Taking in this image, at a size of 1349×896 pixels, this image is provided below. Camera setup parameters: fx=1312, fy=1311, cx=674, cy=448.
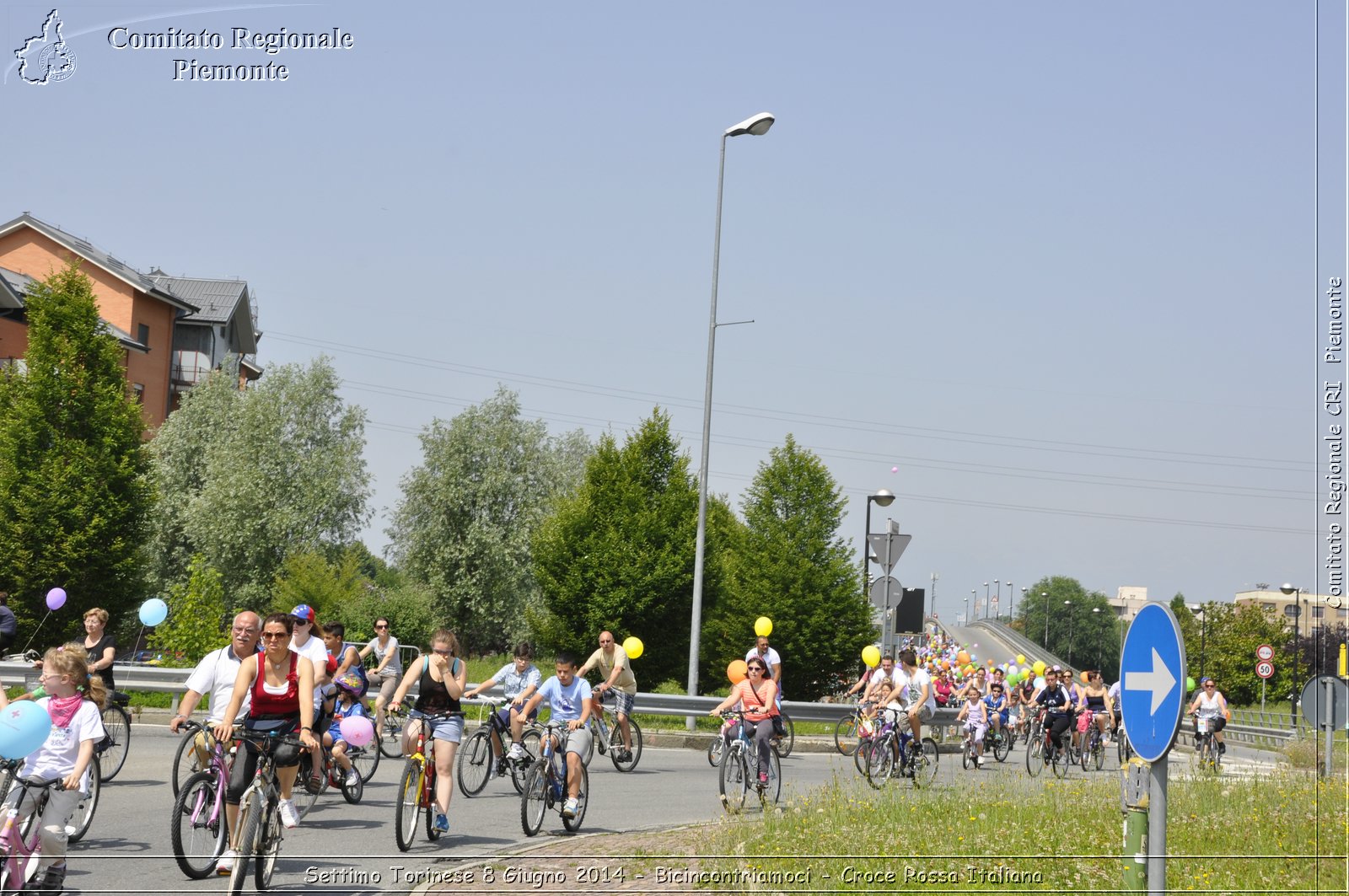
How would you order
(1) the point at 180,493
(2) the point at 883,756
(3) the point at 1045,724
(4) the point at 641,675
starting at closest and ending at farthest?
(2) the point at 883,756
(3) the point at 1045,724
(4) the point at 641,675
(1) the point at 180,493

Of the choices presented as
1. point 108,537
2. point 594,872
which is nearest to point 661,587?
point 108,537

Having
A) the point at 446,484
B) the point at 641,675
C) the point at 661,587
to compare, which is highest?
the point at 446,484

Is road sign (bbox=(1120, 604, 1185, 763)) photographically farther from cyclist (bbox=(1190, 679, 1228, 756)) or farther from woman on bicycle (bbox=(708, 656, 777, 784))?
cyclist (bbox=(1190, 679, 1228, 756))

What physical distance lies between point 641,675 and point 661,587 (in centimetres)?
292

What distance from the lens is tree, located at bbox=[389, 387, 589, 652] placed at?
58000 millimetres

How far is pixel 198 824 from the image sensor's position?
852 cm

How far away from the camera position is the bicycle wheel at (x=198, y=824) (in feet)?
27.4

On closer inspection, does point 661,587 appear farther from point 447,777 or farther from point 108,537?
point 447,777

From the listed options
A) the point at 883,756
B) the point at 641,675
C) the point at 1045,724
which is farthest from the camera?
the point at 641,675

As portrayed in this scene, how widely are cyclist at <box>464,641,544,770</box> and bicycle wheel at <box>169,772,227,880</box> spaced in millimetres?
3518

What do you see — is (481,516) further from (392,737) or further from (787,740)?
(392,737)

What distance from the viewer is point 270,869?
837 centimetres

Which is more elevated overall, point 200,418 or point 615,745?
point 200,418

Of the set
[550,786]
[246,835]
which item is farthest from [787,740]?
[246,835]
